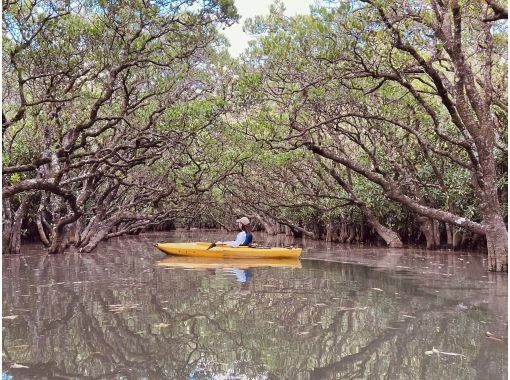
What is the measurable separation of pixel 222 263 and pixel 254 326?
788 cm

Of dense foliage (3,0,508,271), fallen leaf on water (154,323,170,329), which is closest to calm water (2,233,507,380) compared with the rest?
fallen leaf on water (154,323,170,329)

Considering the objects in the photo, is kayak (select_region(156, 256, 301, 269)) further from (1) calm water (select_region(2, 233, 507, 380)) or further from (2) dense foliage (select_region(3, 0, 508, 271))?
(2) dense foliage (select_region(3, 0, 508, 271))

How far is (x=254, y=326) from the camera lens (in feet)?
21.0

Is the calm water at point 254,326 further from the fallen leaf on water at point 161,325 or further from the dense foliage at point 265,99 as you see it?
the dense foliage at point 265,99

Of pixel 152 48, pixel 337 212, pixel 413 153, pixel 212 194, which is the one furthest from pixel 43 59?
pixel 212 194

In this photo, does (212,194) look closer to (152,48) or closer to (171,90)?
(171,90)

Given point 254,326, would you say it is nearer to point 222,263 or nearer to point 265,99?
point 222,263

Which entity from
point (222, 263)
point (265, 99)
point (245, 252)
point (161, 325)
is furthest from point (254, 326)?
point (265, 99)

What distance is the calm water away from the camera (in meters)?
4.79

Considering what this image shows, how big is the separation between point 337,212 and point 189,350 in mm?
18884

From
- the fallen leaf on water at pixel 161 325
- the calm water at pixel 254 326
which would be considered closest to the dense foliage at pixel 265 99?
the calm water at pixel 254 326

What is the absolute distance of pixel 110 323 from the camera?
6.50m

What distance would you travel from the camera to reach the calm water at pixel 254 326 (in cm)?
479

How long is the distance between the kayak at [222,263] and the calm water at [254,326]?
195cm
